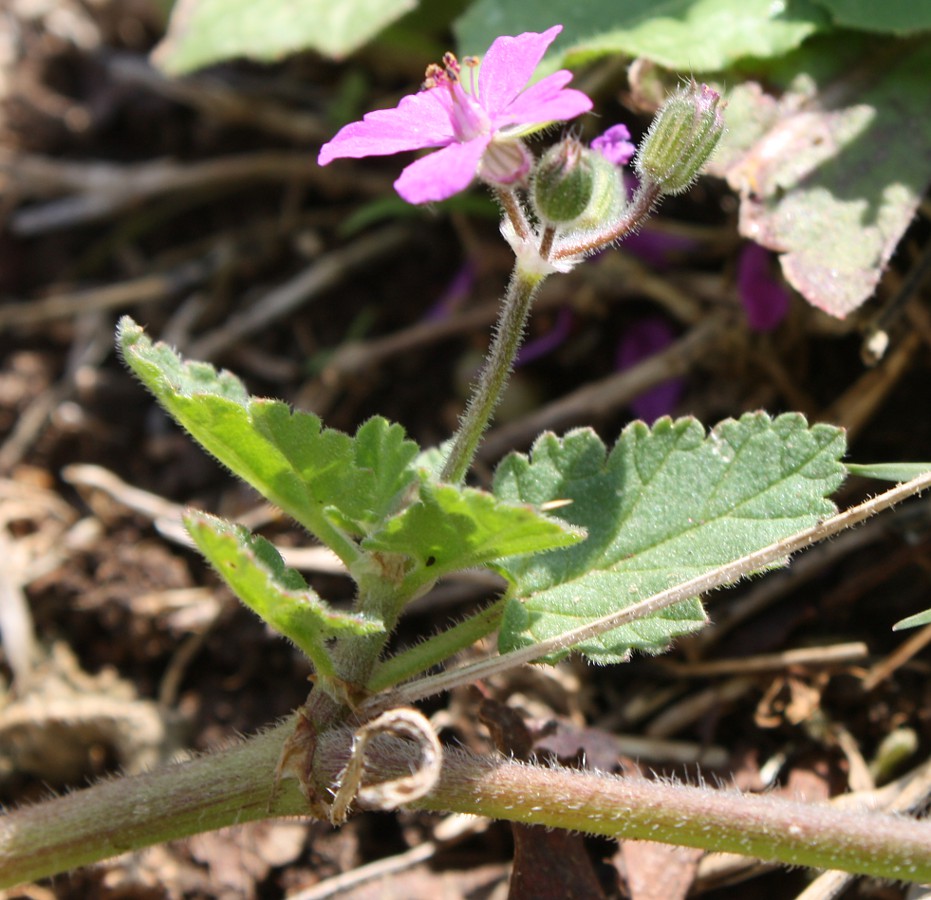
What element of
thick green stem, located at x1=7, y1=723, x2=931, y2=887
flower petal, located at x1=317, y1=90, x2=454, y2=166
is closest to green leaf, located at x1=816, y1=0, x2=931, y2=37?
flower petal, located at x1=317, y1=90, x2=454, y2=166

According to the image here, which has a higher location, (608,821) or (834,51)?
(834,51)

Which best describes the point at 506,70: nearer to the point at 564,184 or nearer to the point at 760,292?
the point at 564,184

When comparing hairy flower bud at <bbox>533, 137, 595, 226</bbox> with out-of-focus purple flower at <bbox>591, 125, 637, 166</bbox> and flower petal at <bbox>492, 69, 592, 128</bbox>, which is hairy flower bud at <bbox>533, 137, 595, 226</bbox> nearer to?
flower petal at <bbox>492, 69, 592, 128</bbox>

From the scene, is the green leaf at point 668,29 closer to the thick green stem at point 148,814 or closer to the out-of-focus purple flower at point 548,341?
the out-of-focus purple flower at point 548,341

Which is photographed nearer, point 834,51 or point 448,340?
point 834,51

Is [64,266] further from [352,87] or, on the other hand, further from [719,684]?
[719,684]

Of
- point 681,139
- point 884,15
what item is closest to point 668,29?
point 884,15

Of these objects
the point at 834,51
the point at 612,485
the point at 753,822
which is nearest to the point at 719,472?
the point at 612,485
